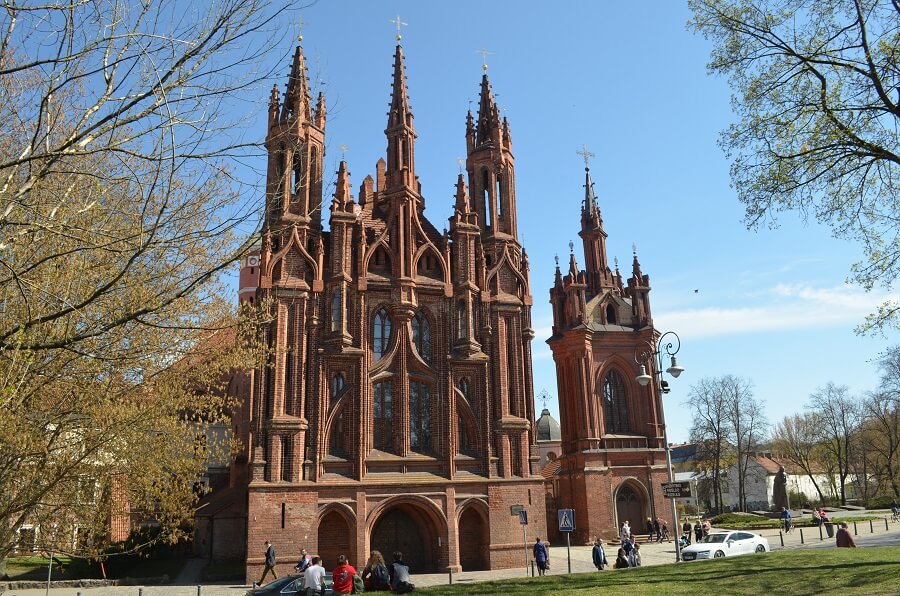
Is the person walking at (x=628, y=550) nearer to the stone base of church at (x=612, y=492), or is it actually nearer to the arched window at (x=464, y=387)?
the arched window at (x=464, y=387)

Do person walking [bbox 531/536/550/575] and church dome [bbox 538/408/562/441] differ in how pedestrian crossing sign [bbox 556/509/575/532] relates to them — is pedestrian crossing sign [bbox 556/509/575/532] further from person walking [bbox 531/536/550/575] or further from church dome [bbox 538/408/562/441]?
church dome [bbox 538/408/562/441]

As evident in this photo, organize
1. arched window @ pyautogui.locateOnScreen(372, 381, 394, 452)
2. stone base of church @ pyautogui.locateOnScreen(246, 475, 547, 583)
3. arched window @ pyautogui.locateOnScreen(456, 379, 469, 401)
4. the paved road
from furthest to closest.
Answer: arched window @ pyautogui.locateOnScreen(456, 379, 469, 401) → arched window @ pyautogui.locateOnScreen(372, 381, 394, 452) → stone base of church @ pyautogui.locateOnScreen(246, 475, 547, 583) → the paved road

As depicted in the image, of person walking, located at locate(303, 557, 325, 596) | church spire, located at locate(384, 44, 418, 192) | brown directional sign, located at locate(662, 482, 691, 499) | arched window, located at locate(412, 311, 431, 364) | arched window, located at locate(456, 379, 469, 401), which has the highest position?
church spire, located at locate(384, 44, 418, 192)

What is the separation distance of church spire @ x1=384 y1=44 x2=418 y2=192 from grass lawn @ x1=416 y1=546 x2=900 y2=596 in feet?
69.9

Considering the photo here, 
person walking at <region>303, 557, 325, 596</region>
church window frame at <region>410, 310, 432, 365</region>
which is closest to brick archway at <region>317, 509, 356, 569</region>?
church window frame at <region>410, 310, 432, 365</region>

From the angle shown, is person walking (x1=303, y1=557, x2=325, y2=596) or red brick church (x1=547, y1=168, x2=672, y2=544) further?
red brick church (x1=547, y1=168, x2=672, y2=544)

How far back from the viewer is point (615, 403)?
4431cm

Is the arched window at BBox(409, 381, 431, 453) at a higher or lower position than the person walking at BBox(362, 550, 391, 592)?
higher

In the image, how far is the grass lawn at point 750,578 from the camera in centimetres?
1345

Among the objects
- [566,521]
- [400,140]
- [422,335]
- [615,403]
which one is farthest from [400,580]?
[615,403]

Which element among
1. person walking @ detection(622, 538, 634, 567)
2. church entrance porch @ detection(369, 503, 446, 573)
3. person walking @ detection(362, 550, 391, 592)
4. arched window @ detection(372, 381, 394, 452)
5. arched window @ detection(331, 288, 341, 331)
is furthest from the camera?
arched window @ detection(331, 288, 341, 331)

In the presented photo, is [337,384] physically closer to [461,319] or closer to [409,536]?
[461,319]

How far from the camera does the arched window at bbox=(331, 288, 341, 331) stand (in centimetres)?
3080

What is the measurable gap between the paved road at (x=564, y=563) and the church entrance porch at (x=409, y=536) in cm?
127
